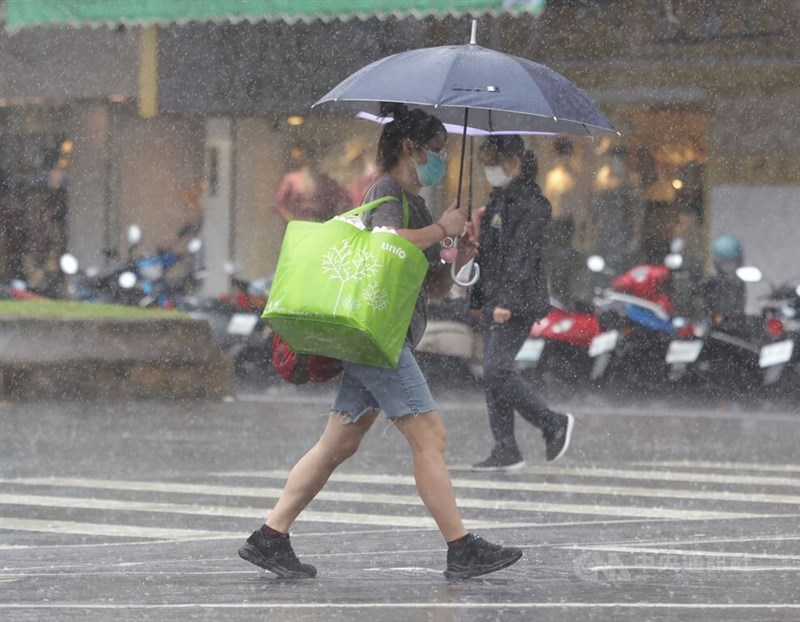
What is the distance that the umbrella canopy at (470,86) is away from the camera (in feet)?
22.9

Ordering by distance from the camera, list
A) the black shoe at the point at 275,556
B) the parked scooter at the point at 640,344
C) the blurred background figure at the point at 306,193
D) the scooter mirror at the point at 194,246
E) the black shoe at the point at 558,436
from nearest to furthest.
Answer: the black shoe at the point at 275,556, the black shoe at the point at 558,436, the parked scooter at the point at 640,344, the scooter mirror at the point at 194,246, the blurred background figure at the point at 306,193

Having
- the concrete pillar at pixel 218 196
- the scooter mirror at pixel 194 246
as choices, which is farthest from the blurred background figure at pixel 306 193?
the scooter mirror at pixel 194 246

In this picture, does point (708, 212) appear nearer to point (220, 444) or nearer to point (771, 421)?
point (771, 421)

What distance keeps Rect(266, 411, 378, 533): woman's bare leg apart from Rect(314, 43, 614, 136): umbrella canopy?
1.15 m

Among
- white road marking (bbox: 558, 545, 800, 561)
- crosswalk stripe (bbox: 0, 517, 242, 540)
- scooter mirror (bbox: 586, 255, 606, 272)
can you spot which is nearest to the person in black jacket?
crosswalk stripe (bbox: 0, 517, 242, 540)

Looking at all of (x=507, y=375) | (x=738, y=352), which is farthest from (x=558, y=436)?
(x=738, y=352)

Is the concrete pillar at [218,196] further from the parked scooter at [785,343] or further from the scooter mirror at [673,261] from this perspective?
Result: the parked scooter at [785,343]

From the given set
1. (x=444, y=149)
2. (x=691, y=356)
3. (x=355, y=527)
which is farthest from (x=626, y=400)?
(x=444, y=149)

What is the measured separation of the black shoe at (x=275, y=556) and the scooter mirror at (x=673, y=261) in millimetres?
11382

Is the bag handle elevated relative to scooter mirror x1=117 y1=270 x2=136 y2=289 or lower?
elevated

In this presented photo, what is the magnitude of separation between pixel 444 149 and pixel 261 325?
446 inches

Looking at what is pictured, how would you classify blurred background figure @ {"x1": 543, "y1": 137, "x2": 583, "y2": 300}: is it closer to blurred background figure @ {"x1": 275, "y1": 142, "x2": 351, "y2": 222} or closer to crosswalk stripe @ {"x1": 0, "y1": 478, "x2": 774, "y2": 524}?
blurred background figure @ {"x1": 275, "y1": 142, "x2": 351, "y2": 222}

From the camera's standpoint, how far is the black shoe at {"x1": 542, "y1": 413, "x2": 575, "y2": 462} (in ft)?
35.6

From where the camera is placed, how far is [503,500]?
9.71 meters
